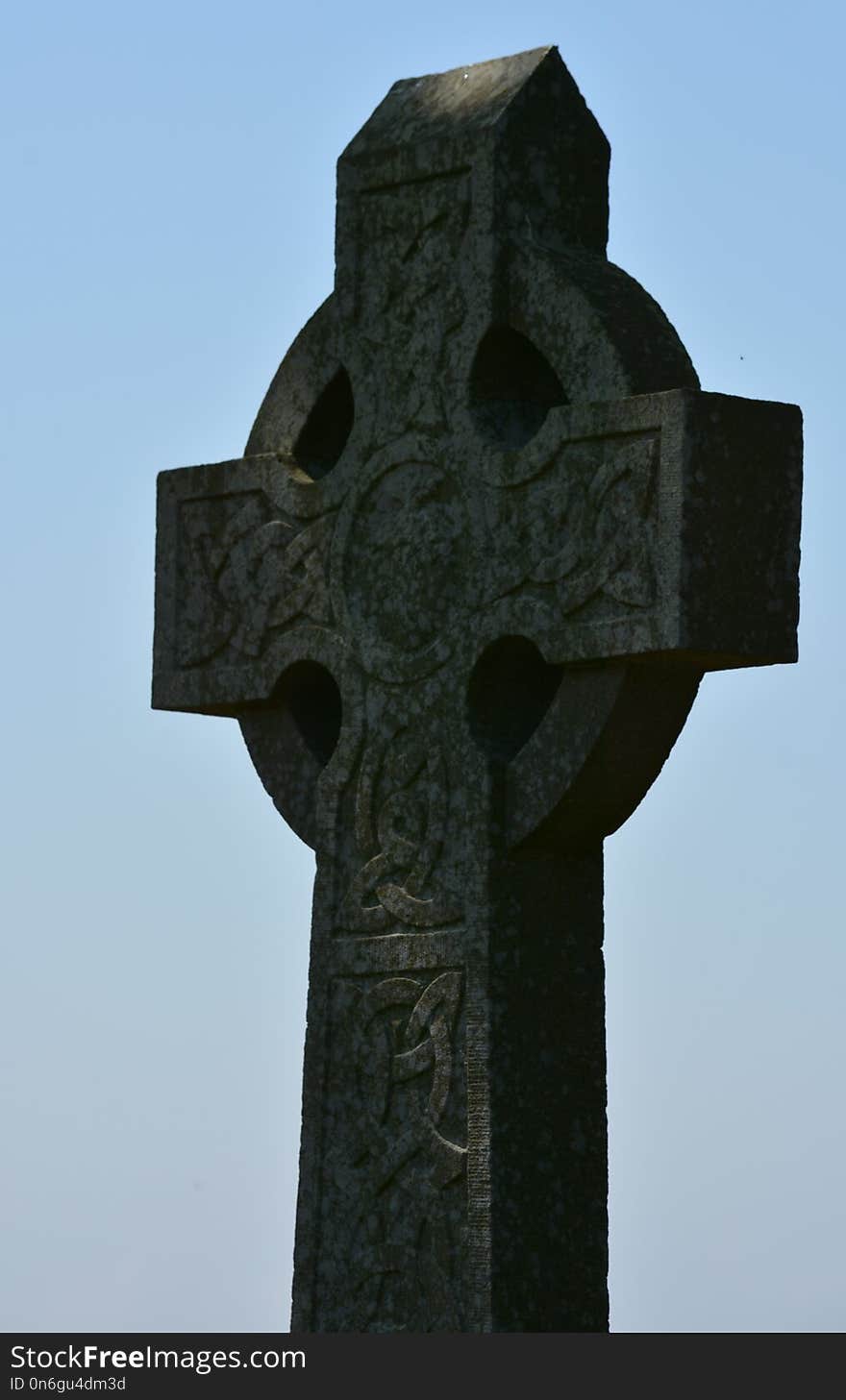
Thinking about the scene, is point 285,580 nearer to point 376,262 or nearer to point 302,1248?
point 376,262

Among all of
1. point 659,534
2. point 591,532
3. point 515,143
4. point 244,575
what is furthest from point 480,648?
point 515,143

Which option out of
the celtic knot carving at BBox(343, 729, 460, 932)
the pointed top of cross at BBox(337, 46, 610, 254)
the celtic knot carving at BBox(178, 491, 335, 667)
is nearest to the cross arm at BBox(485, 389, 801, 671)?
the celtic knot carving at BBox(343, 729, 460, 932)

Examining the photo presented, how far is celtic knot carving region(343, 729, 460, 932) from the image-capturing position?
1152 centimetres

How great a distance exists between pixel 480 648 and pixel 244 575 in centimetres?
108

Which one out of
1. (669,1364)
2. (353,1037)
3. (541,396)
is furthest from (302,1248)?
(541,396)

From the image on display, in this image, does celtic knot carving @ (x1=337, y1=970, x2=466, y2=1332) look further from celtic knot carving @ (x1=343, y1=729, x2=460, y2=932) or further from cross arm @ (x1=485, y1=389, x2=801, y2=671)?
cross arm @ (x1=485, y1=389, x2=801, y2=671)

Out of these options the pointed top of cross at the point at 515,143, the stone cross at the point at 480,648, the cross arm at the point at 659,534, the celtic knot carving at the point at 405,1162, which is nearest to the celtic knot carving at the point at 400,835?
the stone cross at the point at 480,648

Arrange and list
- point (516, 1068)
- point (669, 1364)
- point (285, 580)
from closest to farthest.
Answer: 1. point (669, 1364)
2. point (516, 1068)
3. point (285, 580)

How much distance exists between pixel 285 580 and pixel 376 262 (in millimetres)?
933

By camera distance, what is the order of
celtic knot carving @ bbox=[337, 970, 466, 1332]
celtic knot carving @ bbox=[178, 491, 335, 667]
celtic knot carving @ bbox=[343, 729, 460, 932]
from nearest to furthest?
celtic knot carving @ bbox=[337, 970, 466, 1332], celtic knot carving @ bbox=[343, 729, 460, 932], celtic knot carving @ bbox=[178, 491, 335, 667]

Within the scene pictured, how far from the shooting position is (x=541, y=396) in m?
11.8

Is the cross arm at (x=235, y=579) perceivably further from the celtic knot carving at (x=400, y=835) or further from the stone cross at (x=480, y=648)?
the celtic knot carving at (x=400, y=835)

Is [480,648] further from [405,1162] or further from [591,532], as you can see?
[405,1162]

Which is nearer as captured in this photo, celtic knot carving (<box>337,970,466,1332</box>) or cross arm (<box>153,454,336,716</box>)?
celtic knot carving (<box>337,970,466,1332</box>)
